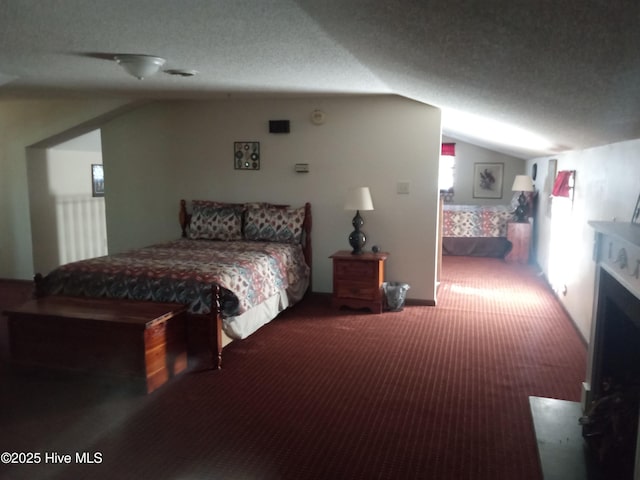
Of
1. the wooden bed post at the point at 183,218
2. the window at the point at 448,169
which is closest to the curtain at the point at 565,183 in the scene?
the wooden bed post at the point at 183,218

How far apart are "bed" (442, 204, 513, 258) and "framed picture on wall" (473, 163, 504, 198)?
150 cm

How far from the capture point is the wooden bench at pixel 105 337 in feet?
9.82

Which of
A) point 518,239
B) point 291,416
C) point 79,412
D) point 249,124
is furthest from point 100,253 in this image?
point 518,239

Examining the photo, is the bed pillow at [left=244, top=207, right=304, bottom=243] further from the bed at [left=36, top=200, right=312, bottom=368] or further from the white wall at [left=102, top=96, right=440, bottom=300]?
the white wall at [left=102, top=96, right=440, bottom=300]

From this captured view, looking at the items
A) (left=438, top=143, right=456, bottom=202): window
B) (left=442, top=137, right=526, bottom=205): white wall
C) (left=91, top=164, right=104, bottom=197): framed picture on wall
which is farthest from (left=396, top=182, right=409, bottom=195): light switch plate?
(left=442, top=137, right=526, bottom=205): white wall

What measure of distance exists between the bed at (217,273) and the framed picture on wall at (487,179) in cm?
525

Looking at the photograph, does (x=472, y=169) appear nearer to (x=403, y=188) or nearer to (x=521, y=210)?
(x=521, y=210)

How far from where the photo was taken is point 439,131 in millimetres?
4723

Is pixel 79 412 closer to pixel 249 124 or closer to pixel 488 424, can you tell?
pixel 488 424

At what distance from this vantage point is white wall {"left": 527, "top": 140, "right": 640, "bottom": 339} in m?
3.04

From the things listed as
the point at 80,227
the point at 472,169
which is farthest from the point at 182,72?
the point at 472,169

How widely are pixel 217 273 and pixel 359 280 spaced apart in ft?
5.28

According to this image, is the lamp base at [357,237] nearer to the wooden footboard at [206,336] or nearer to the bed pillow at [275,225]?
the bed pillow at [275,225]

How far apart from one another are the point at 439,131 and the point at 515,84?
2.39 meters
